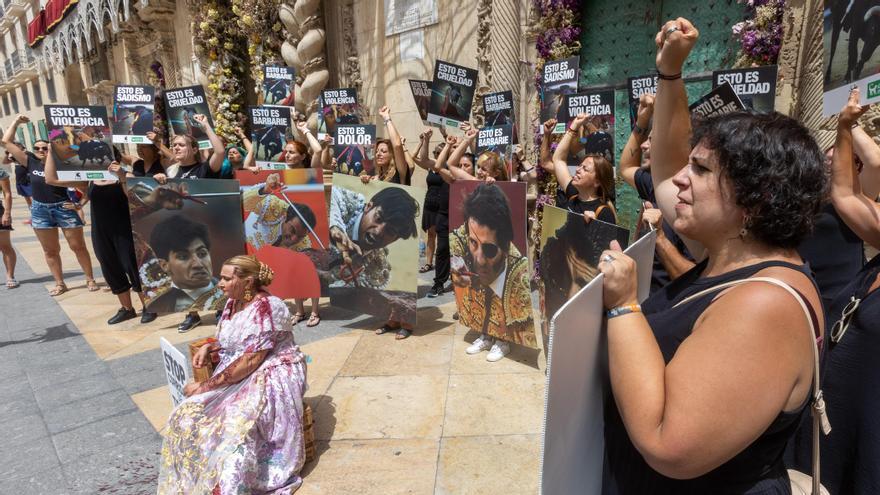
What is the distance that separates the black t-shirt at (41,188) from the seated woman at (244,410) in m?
5.06

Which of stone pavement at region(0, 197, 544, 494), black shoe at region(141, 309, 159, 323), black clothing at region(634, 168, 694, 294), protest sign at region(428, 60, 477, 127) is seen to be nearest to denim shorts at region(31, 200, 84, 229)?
stone pavement at region(0, 197, 544, 494)

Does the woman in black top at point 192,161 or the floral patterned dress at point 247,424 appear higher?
the woman in black top at point 192,161

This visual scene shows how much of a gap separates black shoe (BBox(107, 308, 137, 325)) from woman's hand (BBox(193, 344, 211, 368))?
11.0ft

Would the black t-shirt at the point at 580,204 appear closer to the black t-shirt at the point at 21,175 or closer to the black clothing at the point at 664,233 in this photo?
the black clothing at the point at 664,233

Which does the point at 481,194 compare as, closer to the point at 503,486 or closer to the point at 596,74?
the point at 503,486

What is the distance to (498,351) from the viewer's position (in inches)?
157

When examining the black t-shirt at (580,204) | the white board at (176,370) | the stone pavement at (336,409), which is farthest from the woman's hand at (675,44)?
the white board at (176,370)

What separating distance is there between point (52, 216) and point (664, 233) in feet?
23.8

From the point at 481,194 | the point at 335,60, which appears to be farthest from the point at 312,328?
the point at 335,60

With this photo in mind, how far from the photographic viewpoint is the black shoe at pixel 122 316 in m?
5.11

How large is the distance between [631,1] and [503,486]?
5.84 m

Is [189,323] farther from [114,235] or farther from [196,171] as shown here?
[196,171]

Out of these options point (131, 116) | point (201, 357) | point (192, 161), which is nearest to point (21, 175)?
point (131, 116)

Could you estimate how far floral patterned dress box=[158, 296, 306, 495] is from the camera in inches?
88.6
